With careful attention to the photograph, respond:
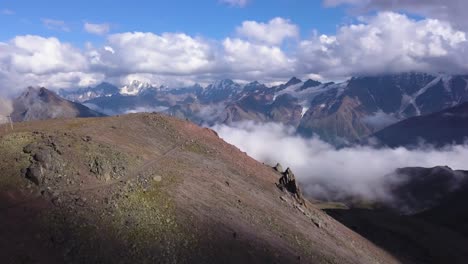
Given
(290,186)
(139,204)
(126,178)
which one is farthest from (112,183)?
(290,186)

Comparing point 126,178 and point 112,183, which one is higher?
point 126,178

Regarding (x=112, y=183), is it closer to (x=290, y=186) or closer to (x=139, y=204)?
(x=139, y=204)

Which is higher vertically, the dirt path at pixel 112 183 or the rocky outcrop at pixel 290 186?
the rocky outcrop at pixel 290 186

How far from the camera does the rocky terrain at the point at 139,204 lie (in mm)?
56375

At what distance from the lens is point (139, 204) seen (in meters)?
65.6

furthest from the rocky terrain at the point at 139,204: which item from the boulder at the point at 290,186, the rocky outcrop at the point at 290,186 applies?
the boulder at the point at 290,186

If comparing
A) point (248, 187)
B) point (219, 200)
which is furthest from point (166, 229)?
point (248, 187)

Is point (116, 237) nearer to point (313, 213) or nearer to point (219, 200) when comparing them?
point (219, 200)

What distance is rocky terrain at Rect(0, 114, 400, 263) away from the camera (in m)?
56.4

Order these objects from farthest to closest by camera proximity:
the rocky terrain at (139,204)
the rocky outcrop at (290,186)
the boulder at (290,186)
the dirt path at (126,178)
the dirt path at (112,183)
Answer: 1. the boulder at (290,186)
2. the rocky outcrop at (290,186)
3. the dirt path at (126,178)
4. the dirt path at (112,183)
5. the rocky terrain at (139,204)

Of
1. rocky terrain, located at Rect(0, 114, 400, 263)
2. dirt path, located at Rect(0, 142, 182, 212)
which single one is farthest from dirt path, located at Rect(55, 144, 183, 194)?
rocky terrain, located at Rect(0, 114, 400, 263)

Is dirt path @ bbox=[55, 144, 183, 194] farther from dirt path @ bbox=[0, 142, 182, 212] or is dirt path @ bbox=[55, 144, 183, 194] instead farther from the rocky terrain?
the rocky terrain

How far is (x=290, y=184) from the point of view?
348ft

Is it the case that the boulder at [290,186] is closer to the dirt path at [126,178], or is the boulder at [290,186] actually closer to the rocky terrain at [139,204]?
the rocky terrain at [139,204]
